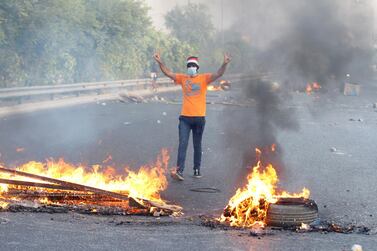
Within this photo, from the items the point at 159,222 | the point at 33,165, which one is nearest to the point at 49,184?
the point at 159,222

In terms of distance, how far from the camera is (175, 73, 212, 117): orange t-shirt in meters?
9.27

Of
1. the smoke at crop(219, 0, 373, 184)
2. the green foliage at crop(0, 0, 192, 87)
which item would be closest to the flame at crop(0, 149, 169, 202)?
the smoke at crop(219, 0, 373, 184)

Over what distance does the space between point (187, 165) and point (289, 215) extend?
4.49 meters

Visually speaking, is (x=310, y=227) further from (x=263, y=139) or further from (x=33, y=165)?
(x=263, y=139)

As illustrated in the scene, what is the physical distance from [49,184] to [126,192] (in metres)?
0.85

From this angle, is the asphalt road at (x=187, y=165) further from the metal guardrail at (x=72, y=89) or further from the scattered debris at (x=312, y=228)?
the metal guardrail at (x=72, y=89)

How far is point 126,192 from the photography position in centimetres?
713

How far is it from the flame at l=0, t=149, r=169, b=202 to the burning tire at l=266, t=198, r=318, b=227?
1.60 metres

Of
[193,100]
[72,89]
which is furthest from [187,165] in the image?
[72,89]

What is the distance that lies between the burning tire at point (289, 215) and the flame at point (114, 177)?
160cm

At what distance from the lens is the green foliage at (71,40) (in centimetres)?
2517

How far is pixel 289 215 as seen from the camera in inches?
235

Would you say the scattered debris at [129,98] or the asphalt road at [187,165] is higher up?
the scattered debris at [129,98]

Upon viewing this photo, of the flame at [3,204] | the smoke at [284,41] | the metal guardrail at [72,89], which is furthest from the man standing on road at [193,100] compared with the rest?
the metal guardrail at [72,89]
